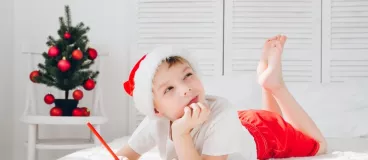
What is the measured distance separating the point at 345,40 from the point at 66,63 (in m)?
1.49

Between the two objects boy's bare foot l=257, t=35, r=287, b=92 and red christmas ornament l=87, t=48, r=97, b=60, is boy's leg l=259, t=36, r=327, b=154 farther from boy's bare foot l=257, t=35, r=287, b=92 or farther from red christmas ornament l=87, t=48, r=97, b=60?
red christmas ornament l=87, t=48, r=97, b=60

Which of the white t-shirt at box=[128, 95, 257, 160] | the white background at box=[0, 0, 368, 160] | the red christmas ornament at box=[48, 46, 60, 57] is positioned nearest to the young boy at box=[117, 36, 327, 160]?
the white t-shirt at box=[128, 95, 257, 160]

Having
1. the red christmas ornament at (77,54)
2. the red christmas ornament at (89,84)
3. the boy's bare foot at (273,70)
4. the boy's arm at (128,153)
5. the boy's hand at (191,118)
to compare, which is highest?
the red christmas ornament at (77,54)

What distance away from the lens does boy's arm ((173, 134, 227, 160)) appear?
4.69ft

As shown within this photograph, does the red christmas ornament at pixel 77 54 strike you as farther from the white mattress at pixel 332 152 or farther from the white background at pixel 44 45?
the white mattress at pixel 332 152

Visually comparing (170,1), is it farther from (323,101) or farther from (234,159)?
(234,159)

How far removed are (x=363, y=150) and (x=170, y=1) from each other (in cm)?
144

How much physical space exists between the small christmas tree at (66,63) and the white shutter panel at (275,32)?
0.79 m

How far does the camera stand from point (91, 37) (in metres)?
3.31

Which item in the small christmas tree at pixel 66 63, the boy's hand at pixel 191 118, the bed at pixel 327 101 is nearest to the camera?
the boy's hand at pixel 191 118

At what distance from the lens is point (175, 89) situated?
1426 mm

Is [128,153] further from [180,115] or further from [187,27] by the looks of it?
[187,27]

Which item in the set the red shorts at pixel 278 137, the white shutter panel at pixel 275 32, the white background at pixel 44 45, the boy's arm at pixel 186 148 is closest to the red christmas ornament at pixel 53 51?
the white background at pixel 44 45

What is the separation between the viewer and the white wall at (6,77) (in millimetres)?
3207
